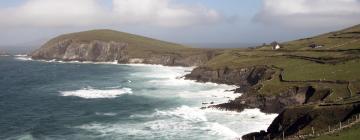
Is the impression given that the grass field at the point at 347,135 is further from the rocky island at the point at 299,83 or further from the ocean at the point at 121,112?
the ocean at the point at 121,112

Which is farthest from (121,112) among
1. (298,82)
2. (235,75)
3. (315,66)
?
(235,75)

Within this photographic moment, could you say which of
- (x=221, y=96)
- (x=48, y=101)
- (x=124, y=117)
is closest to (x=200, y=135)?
(x=124, y=117)

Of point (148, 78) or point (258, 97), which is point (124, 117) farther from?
point (148, 78)

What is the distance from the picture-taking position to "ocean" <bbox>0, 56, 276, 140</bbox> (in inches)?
2985

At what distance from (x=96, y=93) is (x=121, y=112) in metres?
31.7

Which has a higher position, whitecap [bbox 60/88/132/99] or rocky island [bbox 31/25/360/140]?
rocky island [bbox 31/25/360/140]

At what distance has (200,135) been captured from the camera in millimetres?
72688

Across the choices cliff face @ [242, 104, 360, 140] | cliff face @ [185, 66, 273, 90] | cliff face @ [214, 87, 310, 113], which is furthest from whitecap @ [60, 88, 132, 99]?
cliff face @ [242, 104, 360, 140]

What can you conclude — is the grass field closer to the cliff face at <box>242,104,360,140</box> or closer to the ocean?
the cliff face at <box>242,104,360,140</box>

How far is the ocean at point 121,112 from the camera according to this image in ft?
249

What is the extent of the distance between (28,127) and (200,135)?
32.4 metres

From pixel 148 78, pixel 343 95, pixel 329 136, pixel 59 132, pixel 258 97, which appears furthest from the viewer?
pixel 148 78

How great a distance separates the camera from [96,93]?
125375 mm

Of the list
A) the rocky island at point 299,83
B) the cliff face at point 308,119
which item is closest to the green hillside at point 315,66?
the rocky island at point 299,83
